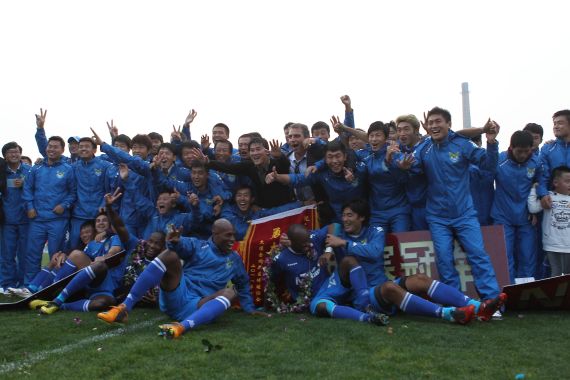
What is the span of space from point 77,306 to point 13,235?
10.7 ft

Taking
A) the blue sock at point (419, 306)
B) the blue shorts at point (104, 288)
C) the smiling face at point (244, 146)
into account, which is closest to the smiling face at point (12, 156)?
the blue shorts at point (104, 288)

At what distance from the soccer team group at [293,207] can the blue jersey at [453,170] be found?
0.01m

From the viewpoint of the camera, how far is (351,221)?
21.8ft

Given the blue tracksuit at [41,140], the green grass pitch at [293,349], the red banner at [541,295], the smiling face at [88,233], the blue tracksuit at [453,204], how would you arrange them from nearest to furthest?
the green grass pitch at [293,349] → the red banner at [541,295] → the blue tracksuit at [453,204] → the smiling face at [88,233] → the blue tracksuit at [41,140]

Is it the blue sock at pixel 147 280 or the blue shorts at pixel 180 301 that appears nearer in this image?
the blue sock at pixel 147 280

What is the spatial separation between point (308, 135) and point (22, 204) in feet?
16.3

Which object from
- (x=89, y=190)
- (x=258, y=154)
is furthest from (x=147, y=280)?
(x=89, y=190)

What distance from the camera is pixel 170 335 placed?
16.9 ft

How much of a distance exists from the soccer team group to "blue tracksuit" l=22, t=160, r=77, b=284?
0.07ft

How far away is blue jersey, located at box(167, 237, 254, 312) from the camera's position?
6137 mm

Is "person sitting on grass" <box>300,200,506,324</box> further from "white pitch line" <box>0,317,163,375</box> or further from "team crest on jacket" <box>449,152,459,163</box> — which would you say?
"white pitch line" <box>0,317,163,375</box>

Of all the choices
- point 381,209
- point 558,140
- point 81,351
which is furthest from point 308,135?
point 81,351

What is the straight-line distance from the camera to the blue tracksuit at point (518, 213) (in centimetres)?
745

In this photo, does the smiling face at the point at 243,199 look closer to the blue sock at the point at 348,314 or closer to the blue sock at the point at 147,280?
the blue sock at the point at 348,314
